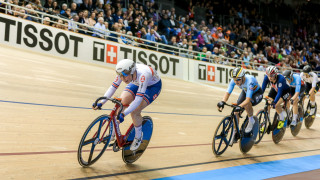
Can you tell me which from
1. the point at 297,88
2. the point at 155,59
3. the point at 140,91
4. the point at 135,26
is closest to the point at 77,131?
the point at 140,91

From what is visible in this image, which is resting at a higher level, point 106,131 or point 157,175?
point 106,131

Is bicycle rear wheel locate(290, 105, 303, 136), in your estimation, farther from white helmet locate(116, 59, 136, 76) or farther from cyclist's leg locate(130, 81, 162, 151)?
white helmet locate(116, 59, 136, 76)

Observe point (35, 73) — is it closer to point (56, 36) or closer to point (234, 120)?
point (56, 36)

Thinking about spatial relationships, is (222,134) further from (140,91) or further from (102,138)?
(102,138)

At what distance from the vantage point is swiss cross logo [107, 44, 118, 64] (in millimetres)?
9008

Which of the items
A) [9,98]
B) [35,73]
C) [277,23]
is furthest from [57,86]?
[277,23]

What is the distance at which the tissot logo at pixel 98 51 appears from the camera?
343 inches

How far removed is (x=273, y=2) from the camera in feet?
63.2

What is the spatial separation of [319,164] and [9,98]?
162 inches

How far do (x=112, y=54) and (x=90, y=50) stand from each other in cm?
71

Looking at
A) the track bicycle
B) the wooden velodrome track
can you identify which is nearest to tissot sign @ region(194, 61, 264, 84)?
the wooden velodrome track

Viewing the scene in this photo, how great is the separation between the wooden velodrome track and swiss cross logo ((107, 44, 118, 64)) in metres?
1.15

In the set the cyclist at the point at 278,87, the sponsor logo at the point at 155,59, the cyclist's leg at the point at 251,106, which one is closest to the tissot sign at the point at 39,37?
the sponsor logo at the point at 155,59

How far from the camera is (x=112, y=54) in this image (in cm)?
909
